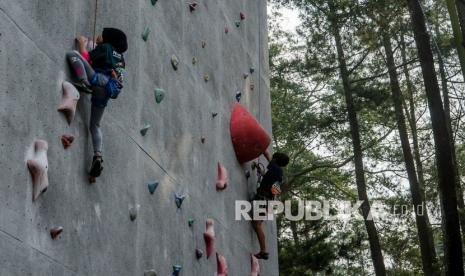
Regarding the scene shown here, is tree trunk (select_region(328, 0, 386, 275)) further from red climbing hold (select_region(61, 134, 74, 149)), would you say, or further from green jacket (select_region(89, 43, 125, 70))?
red climbing hold (select_region(61, 134, 74, 149))

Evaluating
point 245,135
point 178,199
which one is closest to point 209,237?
point 178,199

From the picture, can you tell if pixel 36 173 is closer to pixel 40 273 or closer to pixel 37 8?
pixel 40 273

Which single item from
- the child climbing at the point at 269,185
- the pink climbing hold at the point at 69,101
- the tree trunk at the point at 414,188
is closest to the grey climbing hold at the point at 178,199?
the pink climbing hold at the point at 69,101

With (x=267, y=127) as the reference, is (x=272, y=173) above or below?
below

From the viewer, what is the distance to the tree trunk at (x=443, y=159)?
10227 millimetres

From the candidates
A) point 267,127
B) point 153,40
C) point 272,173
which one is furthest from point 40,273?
point 267,127

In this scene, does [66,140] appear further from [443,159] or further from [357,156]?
[357,156]

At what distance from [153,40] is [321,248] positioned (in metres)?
10.9

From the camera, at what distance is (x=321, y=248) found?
15.9 m

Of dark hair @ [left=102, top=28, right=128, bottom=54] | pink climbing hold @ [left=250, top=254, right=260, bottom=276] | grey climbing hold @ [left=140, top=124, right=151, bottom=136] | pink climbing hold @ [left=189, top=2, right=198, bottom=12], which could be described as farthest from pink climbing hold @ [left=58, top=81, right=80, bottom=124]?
pink climbing hold @ [left=250, top=254, right=260, bottom=276]

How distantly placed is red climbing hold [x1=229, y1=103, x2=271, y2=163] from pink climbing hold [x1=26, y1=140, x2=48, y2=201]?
4206 mm

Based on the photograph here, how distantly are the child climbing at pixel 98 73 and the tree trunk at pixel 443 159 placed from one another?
6979 mm

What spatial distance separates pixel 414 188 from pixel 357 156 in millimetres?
1601

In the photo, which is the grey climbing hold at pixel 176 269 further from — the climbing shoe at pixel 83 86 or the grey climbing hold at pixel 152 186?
the climbing shoe at pixel 83 86
